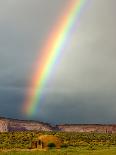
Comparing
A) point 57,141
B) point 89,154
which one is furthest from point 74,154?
point 57,141

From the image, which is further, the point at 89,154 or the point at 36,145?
the point at 36,145

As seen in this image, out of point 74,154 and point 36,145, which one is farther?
point 36,145

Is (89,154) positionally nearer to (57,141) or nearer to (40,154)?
(40,154)

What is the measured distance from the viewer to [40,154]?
62688mm

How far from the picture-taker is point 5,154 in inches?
2426

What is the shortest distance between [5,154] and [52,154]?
6.94 meters

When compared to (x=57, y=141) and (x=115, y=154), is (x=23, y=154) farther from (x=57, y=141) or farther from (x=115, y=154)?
(x=57, y=141)

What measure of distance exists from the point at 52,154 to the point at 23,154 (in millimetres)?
4606

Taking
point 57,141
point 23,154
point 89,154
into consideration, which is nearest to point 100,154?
point 89,154

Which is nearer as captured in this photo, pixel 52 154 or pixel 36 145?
pixel 52 154

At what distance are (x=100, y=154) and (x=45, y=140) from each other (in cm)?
2810

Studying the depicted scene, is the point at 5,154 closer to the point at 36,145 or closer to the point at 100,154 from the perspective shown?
the point at 100,154

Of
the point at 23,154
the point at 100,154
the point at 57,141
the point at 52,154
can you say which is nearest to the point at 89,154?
the point at 100,154

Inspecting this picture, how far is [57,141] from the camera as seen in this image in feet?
295
